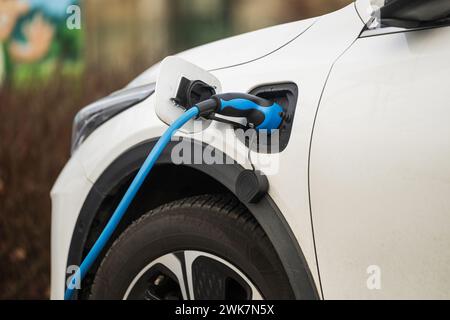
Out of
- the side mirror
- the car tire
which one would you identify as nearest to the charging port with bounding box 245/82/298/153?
the car tire

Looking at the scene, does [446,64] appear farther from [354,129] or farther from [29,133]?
[29,133]

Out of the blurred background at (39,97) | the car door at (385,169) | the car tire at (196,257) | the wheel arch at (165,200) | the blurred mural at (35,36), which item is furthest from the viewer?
the blurred mural at (35,36)

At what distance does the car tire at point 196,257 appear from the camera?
2.05 metres

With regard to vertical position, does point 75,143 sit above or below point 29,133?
below

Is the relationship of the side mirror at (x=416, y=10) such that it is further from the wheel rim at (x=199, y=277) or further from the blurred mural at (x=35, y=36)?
the blurred mural at (x=35, y=36)

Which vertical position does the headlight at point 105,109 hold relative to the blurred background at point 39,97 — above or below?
below

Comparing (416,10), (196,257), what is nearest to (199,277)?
(196,257)

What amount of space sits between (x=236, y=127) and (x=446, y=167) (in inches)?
25.0

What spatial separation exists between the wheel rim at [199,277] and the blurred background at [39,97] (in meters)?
1.51

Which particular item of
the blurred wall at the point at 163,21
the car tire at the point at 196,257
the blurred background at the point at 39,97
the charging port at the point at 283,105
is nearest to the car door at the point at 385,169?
the charging port at the point at 283,105

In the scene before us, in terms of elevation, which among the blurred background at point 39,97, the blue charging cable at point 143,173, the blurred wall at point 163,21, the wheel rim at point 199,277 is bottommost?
the wheel rim at point 199,277

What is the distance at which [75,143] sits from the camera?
2.86 metres

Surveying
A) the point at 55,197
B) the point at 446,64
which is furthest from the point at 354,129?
the point at 55,197

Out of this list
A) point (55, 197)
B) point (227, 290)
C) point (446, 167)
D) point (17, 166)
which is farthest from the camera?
point (17, 166)
